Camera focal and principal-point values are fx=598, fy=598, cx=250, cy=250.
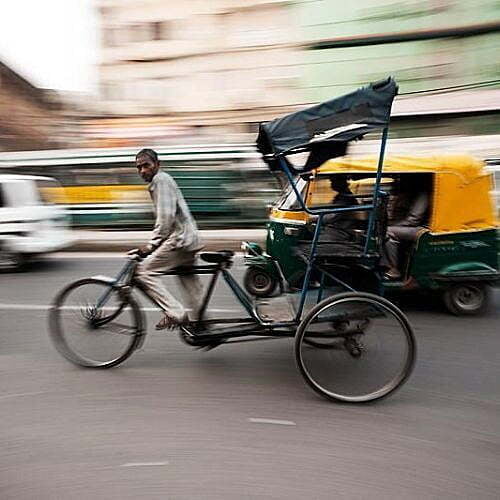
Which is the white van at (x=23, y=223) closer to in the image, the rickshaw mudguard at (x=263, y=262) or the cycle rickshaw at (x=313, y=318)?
the rickshaw mudguard at (x=263, y=262)

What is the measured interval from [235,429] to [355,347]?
3.31 feet

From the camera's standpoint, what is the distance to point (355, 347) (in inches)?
156

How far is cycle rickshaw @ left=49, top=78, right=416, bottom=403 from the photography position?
377 cm

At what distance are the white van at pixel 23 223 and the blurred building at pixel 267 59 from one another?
12.6 meters

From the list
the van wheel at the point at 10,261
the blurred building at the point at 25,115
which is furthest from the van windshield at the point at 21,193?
the blurred building at the point at 25,115

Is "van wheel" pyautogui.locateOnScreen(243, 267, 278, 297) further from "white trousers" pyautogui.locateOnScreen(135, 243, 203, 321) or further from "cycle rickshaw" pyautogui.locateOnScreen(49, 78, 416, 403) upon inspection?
"white trousers" pyautogui.locateOnScreen(135, 243, 203, 321)

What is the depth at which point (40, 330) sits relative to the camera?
18.2 feet

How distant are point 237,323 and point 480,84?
18.0 metres

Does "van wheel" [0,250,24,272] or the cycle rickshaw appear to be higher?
the cycle rickshaw

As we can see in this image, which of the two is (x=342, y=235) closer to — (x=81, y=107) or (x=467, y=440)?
(x=467, y=440)

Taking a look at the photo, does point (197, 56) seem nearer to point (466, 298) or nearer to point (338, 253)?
point (466, 298)

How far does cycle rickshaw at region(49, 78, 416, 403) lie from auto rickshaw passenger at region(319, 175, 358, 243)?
1.60ft

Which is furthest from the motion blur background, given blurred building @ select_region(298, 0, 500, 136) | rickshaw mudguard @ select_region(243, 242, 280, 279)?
rickshaw mudguard @ select_region(243, 242, 280, 279)

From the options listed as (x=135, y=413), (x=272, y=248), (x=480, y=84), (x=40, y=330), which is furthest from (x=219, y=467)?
(x=480, y=84)
